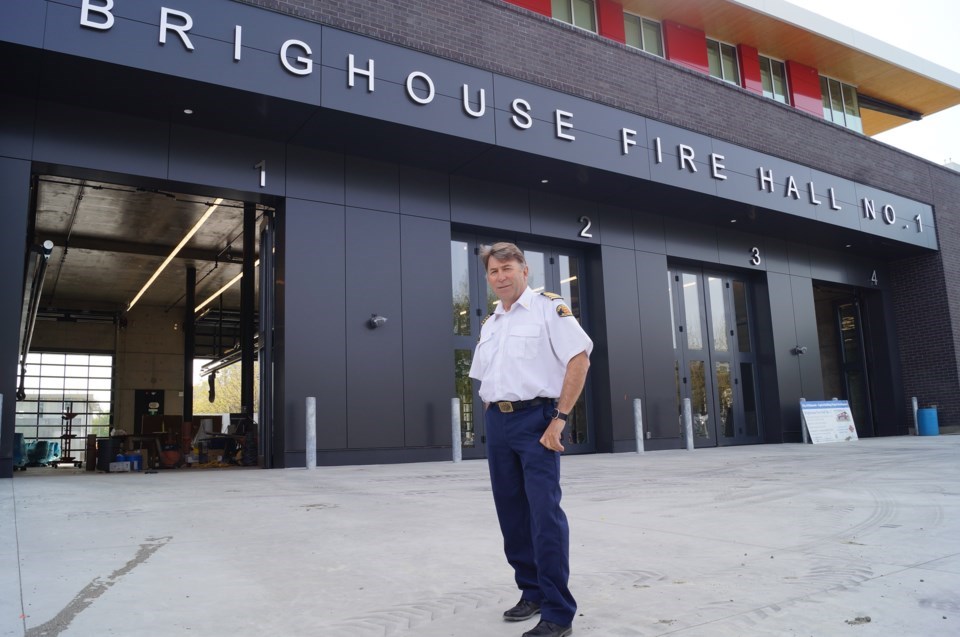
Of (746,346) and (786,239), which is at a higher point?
(786,239)

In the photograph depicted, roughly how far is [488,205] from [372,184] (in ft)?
8.13

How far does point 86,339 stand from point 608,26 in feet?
82.2

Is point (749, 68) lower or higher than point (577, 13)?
lower

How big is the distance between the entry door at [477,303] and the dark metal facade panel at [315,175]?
258 centimetres

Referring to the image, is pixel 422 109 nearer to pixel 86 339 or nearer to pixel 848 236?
pixel 848 236

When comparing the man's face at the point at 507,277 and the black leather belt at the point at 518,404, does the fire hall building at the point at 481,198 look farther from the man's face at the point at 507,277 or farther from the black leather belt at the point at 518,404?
the black leather belt at the point at 518,404

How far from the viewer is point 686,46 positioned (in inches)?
711

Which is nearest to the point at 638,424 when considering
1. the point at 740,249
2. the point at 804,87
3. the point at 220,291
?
the point at 740,249

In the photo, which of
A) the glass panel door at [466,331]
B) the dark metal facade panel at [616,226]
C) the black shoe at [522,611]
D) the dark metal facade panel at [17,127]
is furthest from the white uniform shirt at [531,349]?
the dark metal facade panel at [616,226]

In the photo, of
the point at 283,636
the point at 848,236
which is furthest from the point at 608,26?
the point at 283,636

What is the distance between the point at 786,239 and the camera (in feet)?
62.0

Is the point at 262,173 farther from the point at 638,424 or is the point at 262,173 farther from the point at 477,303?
the point at 638,424

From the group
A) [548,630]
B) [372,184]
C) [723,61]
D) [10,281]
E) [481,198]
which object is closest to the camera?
[548,630]

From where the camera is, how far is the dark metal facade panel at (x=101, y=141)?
9.80m
